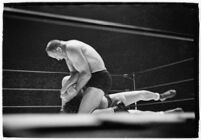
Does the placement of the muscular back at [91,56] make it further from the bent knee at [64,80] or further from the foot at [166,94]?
the foot at [166,94]

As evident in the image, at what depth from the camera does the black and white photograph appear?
2680 mm

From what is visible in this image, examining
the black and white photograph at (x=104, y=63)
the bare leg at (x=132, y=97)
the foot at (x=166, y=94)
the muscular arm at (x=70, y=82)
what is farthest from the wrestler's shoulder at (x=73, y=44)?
the foot at (x=166, y=94)

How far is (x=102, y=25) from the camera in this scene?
2752 mm

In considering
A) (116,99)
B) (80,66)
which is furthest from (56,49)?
(116,99)

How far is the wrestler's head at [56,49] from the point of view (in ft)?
8.91

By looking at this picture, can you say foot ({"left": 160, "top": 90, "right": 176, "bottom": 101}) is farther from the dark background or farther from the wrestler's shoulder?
the wrestler's shoulder

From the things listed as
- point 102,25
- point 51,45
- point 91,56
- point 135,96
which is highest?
point 102,25

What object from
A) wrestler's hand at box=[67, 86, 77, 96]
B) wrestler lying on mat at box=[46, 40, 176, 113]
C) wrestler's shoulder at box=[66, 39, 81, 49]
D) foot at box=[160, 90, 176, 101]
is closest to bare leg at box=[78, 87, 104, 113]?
wrestler lying on mat at box=[46, 40, 176, 113]

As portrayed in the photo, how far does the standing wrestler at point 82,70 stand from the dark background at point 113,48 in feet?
0.17

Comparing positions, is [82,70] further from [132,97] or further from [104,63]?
[132,97]

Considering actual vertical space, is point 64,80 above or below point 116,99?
above

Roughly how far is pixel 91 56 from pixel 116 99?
0.46 metres

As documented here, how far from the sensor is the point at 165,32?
277 cm

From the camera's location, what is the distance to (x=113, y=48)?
2.75 meters
